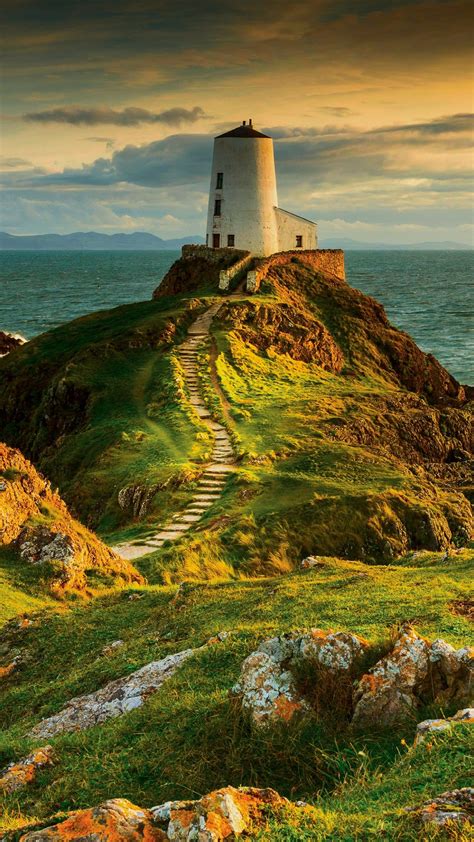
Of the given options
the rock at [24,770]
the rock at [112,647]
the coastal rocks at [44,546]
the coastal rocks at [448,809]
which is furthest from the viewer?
the coastal rocks at [44,546]

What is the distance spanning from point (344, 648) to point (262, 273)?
54338 millimetres

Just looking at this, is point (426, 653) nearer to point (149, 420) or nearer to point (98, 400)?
point (149, 420)

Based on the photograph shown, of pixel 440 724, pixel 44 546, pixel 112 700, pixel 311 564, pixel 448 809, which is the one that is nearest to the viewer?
pixel 448 809

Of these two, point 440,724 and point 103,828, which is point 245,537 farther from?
point 103,828

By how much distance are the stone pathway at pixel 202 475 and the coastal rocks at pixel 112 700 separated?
41.8ft

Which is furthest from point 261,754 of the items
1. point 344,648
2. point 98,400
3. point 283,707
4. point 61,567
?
point 98,400

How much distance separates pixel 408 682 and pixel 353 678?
62 centimetres

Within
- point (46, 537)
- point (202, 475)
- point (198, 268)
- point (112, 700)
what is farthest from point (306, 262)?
point (112, 700)

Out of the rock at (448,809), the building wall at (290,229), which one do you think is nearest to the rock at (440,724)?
the rock at (448,809)

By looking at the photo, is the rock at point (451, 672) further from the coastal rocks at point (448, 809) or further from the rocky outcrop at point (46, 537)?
the rocky outcrop at point (46, 537)

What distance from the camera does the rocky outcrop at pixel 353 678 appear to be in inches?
347

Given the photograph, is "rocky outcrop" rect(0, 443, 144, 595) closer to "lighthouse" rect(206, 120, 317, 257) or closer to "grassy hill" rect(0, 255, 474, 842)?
"grassy hill" rect(0, 255, 474, 842)

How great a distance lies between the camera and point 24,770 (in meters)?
9.16

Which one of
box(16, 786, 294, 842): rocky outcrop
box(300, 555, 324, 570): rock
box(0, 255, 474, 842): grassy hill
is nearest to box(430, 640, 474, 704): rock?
box(0, 255, 474, 842): grassy hill
